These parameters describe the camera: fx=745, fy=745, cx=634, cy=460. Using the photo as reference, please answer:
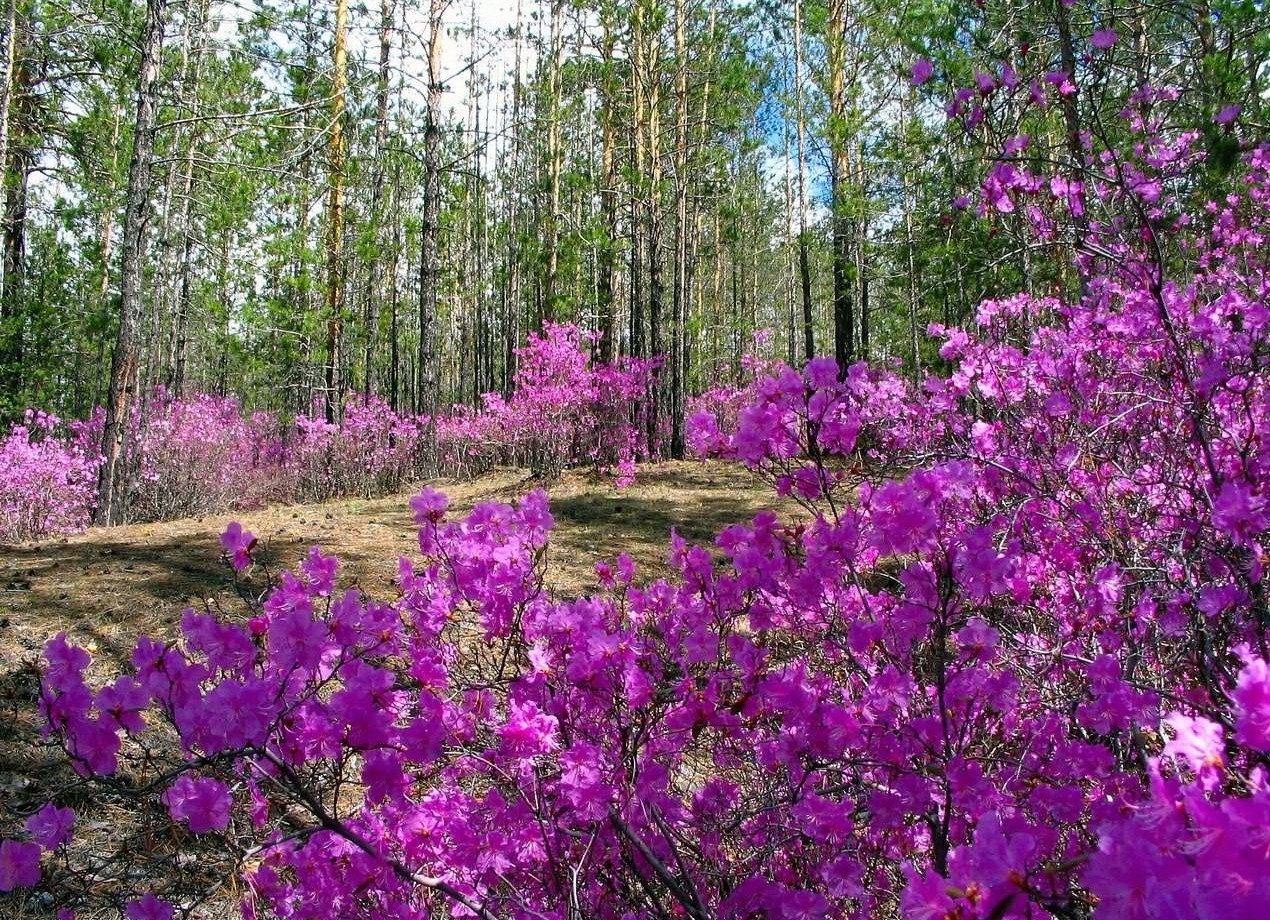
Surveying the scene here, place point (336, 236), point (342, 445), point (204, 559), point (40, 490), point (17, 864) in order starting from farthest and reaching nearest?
point (336, 236)
point (342, 445)
point (40, 490)
point (204, 559)
point (17, 864)

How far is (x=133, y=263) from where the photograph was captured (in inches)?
298

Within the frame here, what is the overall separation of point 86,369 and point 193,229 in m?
9.82

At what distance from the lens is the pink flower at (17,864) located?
136 centimetres

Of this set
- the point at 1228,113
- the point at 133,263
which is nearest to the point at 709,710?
the point at 1228,113

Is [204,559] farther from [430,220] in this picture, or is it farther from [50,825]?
[430,220]

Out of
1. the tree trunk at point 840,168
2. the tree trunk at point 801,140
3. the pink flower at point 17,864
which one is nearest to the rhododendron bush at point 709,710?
the pink flower at point 17,864

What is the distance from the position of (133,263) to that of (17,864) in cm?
783

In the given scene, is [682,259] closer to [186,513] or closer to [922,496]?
[186,513]

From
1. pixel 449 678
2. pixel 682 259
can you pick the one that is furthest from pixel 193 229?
pixel 449 678

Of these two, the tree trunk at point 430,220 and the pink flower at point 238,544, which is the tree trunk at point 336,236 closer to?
the tree trunk at point 430,220

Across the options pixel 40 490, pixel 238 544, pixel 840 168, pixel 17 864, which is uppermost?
pixel 840 168

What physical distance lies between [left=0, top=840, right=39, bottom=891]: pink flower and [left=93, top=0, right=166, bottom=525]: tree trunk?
740cm

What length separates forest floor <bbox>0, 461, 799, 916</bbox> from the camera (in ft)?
11.6

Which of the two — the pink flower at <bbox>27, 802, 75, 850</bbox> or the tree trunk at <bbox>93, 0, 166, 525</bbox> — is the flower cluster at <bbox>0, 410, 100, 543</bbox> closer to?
the tree trunk at <bbox>93, 0, 166, 525</bbox>
